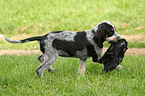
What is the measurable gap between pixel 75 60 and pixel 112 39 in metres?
1.88

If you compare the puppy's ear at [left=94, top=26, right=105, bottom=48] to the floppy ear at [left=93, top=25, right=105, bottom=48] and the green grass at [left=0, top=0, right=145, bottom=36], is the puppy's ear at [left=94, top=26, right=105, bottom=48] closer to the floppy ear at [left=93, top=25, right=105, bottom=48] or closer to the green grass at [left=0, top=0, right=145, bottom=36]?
the floppy ear at [left=93, top=25, right=105, bottom=48]

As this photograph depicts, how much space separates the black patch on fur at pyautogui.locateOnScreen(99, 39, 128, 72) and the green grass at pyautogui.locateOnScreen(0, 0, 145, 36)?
776 centimetres

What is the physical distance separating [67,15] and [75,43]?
10.5m

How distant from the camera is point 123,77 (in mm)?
4715

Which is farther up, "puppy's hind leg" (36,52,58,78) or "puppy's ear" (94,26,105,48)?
"puppy's ear" (94,26,105,48)

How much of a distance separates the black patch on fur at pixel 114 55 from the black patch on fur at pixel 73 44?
519 millimetres

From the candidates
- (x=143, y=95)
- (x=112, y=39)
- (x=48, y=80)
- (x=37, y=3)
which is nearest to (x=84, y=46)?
(x=112, y=39)

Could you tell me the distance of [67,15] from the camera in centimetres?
1489

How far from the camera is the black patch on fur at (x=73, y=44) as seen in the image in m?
4.55

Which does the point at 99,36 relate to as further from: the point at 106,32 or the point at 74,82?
the point at 74,82

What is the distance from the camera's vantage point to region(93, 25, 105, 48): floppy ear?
444 cm

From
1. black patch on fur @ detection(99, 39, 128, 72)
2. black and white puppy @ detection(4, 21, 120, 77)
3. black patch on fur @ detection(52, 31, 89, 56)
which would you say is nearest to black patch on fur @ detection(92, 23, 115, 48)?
black and white puppy @ detection(4, 21, 120, 77)

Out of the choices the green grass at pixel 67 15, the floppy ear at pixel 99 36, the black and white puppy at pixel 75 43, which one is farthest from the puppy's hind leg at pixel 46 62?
the green grass at pixel 67 15

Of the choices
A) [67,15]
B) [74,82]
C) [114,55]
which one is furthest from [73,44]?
[67,15]
